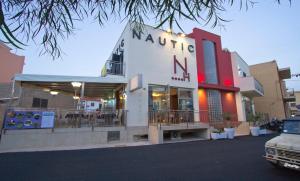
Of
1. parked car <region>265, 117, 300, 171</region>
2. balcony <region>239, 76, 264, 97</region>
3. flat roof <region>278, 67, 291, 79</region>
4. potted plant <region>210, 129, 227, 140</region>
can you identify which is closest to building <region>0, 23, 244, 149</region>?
potted plant <region>210, 129, 227, 140</region>

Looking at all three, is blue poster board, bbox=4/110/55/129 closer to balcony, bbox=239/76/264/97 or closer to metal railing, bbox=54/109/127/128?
metal railing, bbox=54/109/127/128

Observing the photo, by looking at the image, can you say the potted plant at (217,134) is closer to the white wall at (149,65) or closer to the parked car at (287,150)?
the white wall at (149,65)

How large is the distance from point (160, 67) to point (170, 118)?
3788 mm

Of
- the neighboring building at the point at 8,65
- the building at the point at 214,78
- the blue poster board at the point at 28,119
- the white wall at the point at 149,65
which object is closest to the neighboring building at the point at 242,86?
the building at the point at 214,78

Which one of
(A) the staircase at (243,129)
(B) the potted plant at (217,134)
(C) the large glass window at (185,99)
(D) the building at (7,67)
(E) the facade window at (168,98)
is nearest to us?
(B) the potted plant at (217,134)

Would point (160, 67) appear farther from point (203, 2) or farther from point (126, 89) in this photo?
point (203, 2)

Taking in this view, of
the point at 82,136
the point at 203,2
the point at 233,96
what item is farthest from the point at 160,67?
the point at 203,2

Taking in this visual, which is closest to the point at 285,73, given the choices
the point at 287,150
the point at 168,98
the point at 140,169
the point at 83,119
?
the point at 168,98

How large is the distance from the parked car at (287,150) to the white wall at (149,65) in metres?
7.28

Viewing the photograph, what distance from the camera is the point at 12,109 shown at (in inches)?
311

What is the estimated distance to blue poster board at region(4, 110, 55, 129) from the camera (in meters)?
7.69

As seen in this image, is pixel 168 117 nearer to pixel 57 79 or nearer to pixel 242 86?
pixel 57 79

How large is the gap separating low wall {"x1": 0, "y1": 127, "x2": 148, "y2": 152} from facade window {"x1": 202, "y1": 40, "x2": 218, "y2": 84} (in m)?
9.22

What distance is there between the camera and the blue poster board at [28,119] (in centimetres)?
769
